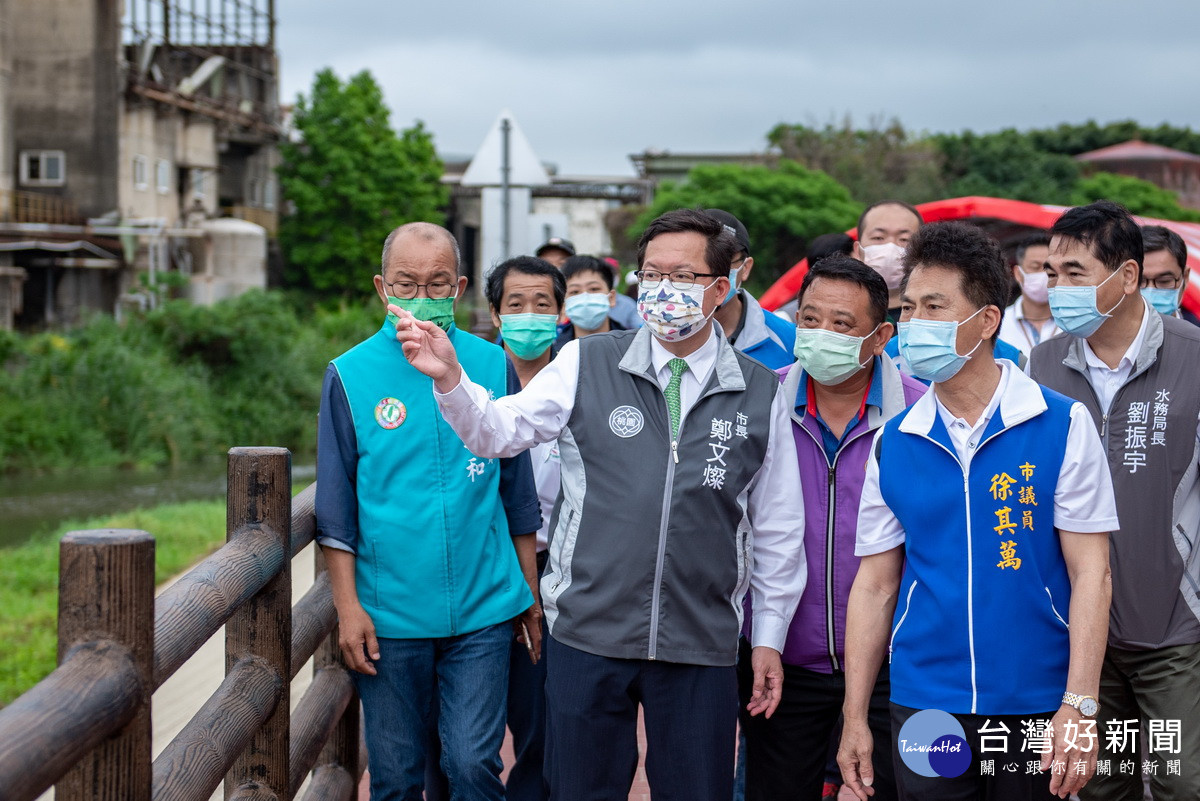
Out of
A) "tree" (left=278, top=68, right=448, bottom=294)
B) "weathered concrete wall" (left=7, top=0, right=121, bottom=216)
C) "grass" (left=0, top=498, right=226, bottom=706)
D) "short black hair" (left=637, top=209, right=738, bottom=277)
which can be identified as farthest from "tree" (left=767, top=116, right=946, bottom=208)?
"short black hair" (left=637, top=209, right=738, bottom=277)

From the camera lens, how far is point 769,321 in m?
4.58

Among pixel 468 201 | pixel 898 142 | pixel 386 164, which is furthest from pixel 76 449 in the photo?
pixel 898 142

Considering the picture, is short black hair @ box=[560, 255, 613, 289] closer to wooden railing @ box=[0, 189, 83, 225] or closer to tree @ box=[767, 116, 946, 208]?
wooden railing @ box=[0, 189, 83, 225]

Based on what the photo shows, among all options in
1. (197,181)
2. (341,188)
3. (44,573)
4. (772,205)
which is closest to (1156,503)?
(44,573)

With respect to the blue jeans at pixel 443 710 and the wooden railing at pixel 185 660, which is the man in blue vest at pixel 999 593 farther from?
the wooden railing at pixel 185 660

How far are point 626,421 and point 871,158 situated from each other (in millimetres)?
38176

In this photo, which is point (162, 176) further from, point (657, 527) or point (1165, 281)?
point (657, 527)

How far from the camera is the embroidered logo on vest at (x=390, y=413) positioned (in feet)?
11.2

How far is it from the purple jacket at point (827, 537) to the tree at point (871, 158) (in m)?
34.7

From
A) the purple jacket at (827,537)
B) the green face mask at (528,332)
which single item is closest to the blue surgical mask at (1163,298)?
the purple jacket at (827,537)

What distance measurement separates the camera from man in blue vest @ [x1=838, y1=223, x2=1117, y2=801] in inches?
109

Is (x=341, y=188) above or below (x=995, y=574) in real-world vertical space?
above

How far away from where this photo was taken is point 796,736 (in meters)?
3.43

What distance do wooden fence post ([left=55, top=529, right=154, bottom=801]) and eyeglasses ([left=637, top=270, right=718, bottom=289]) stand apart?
1538 mm
